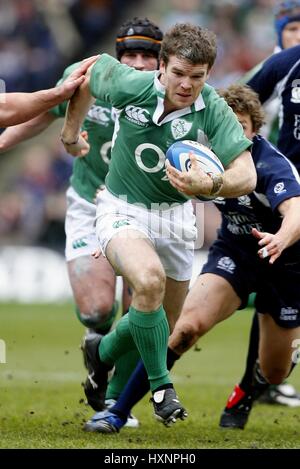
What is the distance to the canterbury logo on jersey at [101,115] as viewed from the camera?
763 cm

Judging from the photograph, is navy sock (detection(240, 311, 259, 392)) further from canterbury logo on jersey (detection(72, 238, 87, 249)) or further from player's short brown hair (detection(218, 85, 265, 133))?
player's short brown hair (detection(218, 85, 265, 133))

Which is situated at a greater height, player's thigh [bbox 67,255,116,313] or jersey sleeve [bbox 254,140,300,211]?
jersey sleeve [bbox 254,140,300,211]

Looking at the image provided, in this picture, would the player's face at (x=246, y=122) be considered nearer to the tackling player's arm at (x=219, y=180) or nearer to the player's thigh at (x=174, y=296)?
the tackling player's arm at (x=219, y=180)

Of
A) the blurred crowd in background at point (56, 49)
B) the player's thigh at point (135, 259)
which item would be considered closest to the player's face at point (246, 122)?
the player's thigh at point (135, 259)

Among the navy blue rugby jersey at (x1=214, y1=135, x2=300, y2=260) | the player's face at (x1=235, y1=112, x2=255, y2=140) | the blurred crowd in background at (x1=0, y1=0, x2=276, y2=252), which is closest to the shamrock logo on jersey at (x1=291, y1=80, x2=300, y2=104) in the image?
the navy blue rugby jersey at (x1=214, y1=135, x2=300, y2=260)

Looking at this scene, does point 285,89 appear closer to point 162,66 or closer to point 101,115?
point 101,115

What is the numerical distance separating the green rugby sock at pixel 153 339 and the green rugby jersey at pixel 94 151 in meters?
2.06

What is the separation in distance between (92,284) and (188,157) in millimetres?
2105

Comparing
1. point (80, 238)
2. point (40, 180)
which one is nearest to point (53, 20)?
point (40, 180)

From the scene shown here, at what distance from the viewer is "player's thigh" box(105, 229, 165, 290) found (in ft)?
19.0

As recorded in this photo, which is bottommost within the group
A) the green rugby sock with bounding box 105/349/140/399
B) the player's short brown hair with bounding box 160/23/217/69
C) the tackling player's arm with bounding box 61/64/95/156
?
the green rugby sock with bounding box 105/349/140/399

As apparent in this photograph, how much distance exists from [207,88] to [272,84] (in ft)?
4.91

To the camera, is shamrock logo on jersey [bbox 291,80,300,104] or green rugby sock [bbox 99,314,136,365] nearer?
Result: green rugby sock [bbox 99,314,136,365]

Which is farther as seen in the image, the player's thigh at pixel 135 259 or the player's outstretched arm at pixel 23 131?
the player's outstretched arm at pixel 23 131
